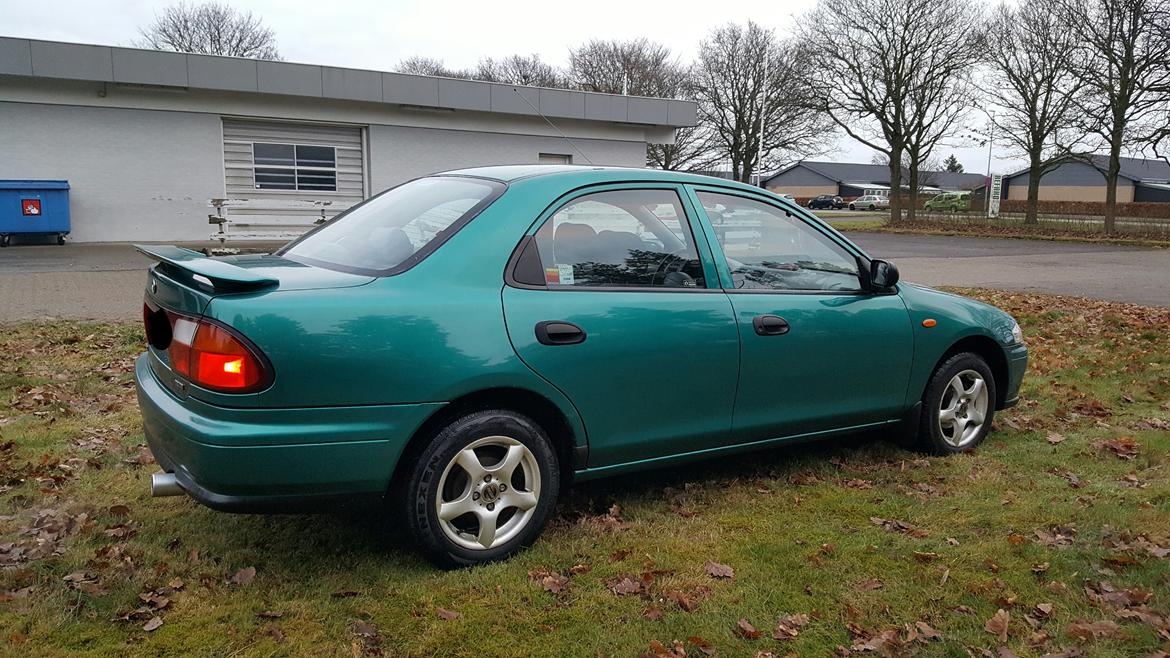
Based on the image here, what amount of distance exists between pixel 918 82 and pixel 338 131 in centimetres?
2287

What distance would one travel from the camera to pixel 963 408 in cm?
482

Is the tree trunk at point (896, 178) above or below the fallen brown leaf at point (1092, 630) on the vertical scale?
above

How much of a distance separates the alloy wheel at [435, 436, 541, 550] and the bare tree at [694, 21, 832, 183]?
4287 centimetres

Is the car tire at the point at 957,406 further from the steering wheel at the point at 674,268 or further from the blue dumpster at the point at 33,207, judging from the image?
the blue dumpster at the point at 33,207

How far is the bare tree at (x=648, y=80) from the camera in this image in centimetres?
4578

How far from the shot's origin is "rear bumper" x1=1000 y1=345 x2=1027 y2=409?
493 centimetres

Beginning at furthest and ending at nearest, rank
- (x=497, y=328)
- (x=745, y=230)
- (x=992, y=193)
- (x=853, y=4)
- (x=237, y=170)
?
(x=992, y=193) → (x=853, y=4) → (x=237, y=170) → (x=745, y=230) → (x=497, y=328)

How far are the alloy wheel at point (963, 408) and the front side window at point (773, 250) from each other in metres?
0.95

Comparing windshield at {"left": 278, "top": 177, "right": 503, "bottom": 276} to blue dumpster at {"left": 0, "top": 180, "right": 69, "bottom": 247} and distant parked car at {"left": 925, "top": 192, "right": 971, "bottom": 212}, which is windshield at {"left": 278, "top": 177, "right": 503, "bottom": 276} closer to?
blue dumpster at {"left": 0, "top": 180, "right": 69, "bottom": 247}

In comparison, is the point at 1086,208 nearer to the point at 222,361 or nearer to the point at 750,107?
the point at 750,107

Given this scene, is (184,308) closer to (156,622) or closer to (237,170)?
(156,622)

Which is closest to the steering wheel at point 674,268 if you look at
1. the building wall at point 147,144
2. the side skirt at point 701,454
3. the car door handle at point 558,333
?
the car door handle at point 558,333

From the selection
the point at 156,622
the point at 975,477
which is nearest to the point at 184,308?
the point at 156,622

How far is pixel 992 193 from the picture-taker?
141ft
